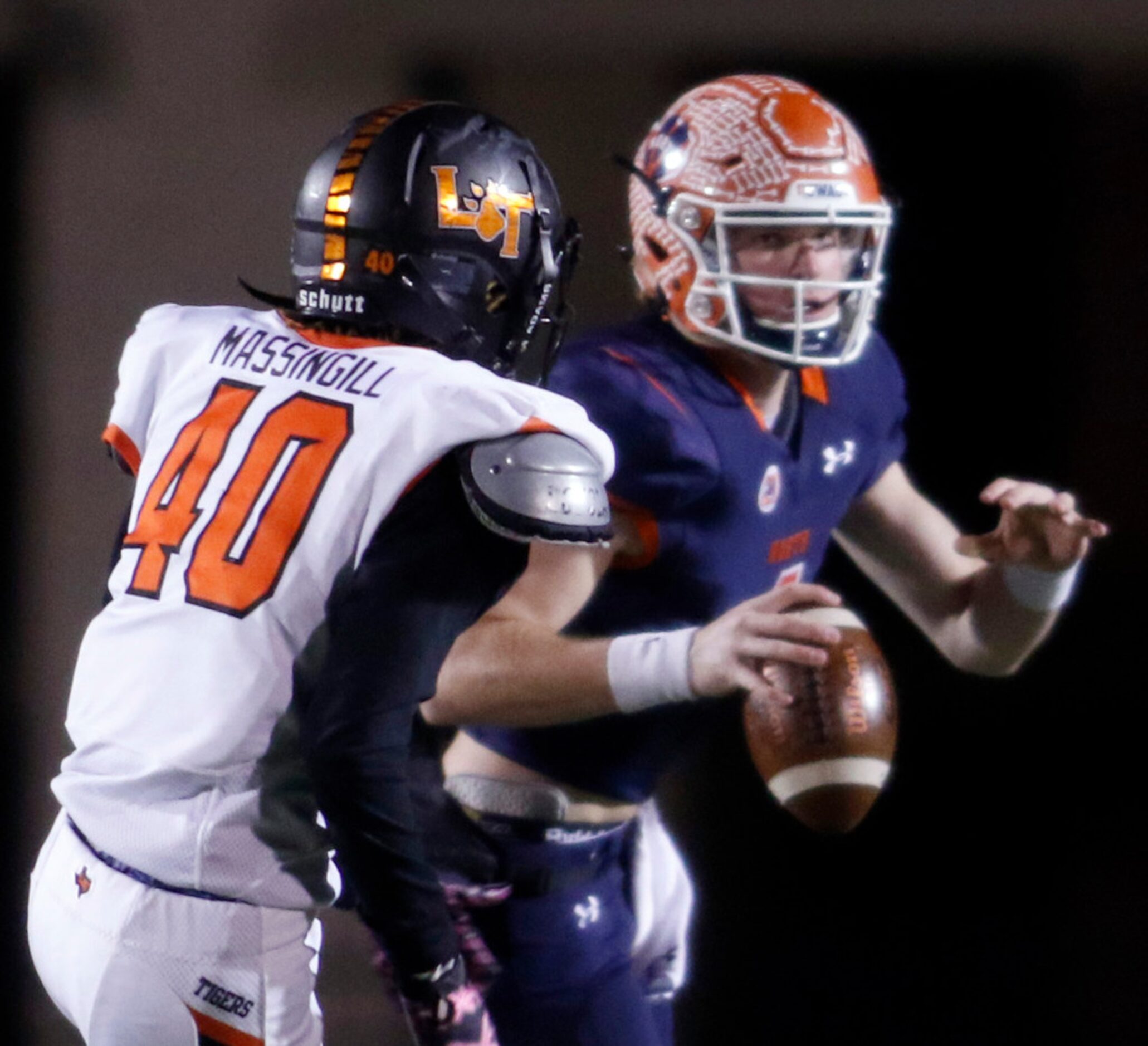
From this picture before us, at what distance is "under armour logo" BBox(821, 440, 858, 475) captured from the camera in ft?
6.02

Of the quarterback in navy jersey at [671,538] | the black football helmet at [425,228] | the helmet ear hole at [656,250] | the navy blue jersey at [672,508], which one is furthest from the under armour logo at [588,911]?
the helmet ear hole at [656,250]

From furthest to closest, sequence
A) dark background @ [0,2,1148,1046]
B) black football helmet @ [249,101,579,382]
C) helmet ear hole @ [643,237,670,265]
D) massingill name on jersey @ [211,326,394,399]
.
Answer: dark background @ [0,2,1148,1046]
helmet ear hole @ [643,237,670,265]
black football helmet @ [249,101,579,382]
massingill name on jersey @ [211,326,394,399]

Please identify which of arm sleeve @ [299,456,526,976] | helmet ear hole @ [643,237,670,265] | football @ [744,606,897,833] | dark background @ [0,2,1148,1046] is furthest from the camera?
dark background @ [0,2,1148,1046]

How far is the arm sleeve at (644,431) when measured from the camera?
65.4 inches

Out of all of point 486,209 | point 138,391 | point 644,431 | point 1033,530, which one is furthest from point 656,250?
point 138,391

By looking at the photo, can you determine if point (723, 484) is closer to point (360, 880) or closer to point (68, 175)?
point (360, 880)

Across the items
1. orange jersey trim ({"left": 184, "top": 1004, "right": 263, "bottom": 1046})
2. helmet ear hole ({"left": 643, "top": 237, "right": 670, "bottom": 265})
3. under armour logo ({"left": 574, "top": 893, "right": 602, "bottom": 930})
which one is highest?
helmet ear hole ({"left": 643, "top": 237, "right": 670, "bottom": 265})

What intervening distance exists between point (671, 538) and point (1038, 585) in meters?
0.49

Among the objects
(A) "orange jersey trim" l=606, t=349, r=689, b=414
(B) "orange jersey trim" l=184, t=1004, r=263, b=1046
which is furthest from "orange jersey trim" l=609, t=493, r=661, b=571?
(B) "orange jersey trim" l=184, t=1004, r=263, b=1046

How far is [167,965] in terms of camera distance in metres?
1.29

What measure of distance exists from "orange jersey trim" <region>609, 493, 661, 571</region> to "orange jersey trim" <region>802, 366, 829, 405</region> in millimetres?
294

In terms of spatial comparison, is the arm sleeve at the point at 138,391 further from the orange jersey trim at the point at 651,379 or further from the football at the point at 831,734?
the football at the point at 831,734

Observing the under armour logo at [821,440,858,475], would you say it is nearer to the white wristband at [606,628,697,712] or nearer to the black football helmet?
the white wristband at [606,628,697,712]

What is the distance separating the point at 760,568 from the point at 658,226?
40 centimetres
